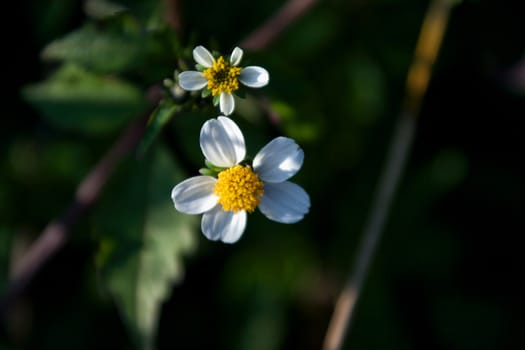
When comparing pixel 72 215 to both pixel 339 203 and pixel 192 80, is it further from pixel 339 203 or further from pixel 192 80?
pixel 339 203

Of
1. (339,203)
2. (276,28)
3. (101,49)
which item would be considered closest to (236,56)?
(101,49)

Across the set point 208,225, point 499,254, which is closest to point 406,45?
point 499,254

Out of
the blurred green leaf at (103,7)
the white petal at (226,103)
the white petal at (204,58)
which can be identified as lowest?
the white petal at (226,103)

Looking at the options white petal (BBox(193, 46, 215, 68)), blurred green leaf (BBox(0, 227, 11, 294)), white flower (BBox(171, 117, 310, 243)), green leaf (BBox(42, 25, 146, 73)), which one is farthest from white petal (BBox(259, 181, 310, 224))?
blurred green leaf (BBox(0, 227, 11, 294))

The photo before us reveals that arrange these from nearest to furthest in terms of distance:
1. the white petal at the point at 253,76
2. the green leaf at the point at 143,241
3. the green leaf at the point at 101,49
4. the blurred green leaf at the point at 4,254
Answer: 1. the white petal at the point at 253,76
2. the green leaf at the point at 101,49
3. the green leaf at the point at 143,241
4. the blurred green leaf at the point at 4,254

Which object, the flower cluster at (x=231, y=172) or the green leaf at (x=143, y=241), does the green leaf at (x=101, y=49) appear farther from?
the flower cluster at (x=231, y=172)

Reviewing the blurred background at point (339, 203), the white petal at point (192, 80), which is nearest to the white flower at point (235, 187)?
the white petal at point (192, 80)
